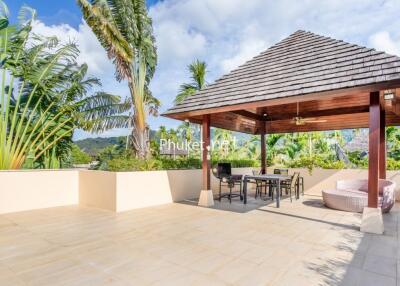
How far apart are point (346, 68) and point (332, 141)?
35.5 feet

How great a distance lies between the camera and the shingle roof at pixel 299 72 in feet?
16.0

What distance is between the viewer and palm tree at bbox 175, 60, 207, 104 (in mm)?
14203

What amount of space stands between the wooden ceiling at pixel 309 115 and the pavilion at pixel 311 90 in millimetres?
24

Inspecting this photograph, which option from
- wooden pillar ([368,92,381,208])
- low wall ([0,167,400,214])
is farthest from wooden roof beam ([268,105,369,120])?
low wall ([0,167,400,214])

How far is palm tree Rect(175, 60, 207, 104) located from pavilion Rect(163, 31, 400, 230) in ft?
18.5

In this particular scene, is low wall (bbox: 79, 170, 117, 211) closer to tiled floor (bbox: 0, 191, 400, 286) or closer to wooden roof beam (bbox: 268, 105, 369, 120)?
tiled floor (bbox: 0, 191, 400, 286)

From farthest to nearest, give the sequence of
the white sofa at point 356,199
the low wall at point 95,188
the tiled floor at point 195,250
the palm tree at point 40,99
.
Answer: the palm tree at point 40,99
the low wall at point 95,188
the white sofa at point 356,199
the tiled floor at point 195,250

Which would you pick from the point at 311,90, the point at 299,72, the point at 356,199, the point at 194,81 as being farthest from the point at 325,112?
the point at 194,81

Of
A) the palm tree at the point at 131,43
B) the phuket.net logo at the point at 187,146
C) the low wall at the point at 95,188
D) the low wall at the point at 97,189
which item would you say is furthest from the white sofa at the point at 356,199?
the phuket.net logo at the point at 187,146

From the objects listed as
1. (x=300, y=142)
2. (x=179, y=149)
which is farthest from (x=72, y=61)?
(x=300, y=142)

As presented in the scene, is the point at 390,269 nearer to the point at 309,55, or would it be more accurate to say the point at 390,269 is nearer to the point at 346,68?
the point at 346,68

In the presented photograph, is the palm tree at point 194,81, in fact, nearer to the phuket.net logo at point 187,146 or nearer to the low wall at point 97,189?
the phuket.net logo at point 187,146

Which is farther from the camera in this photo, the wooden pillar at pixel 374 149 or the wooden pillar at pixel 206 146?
the wooden pillar at pixel 206 146

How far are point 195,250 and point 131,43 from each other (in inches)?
283
